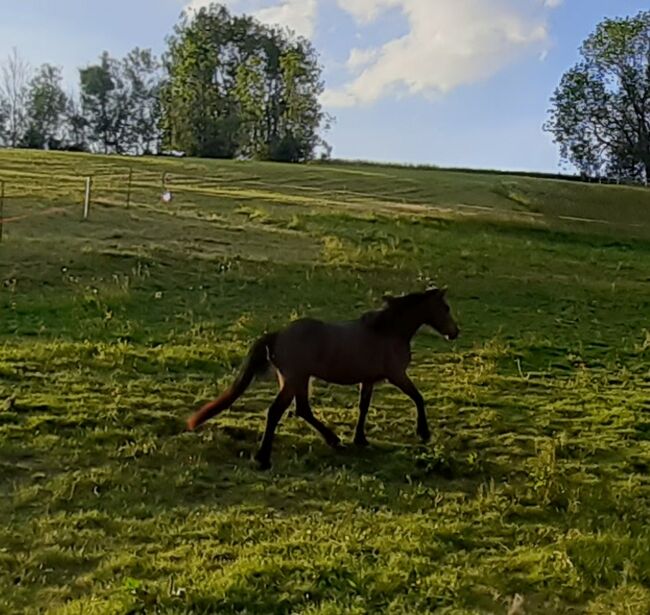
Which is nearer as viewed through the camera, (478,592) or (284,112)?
(478,592)

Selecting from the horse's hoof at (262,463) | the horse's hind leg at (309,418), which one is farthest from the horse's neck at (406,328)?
the horse's hoof at (262,463)

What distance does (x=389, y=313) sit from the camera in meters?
8.48

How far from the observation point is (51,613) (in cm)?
461

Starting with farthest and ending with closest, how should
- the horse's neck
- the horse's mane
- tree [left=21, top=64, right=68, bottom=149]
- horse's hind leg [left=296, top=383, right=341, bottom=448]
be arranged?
1. tree [left=21, top=64, right=68, bottom=149]
2. the horse's neck
3. the horse's mane
4. horse's hind leg [left=296, top=383, right=341, bottom=448]

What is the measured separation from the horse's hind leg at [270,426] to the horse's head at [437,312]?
1.90 metres

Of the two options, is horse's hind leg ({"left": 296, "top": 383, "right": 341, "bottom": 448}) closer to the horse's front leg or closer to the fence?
the horse's front leg

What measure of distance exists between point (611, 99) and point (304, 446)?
5071 cm

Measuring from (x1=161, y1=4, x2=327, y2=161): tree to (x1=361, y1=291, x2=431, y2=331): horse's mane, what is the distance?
54.3m

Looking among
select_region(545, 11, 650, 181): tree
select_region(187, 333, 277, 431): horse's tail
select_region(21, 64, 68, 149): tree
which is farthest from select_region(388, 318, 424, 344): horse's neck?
select_region(21, 64, 68, 149): tree

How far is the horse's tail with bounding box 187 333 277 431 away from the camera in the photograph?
7.77 m

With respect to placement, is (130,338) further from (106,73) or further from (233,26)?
(106,73)

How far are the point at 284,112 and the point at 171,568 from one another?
61812mm

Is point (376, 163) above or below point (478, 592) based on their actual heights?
above

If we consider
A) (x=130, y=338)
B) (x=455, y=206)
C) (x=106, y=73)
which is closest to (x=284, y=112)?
(x=106, y=73)
